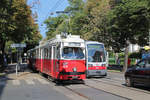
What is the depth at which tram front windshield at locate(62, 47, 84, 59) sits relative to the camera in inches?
563

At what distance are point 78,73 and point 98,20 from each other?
20.8 metres

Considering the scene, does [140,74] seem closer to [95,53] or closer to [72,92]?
[72,92]

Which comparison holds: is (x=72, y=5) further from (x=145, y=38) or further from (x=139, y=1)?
(x=139, y=1)

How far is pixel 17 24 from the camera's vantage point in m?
24.6

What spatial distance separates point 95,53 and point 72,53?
17.1ft

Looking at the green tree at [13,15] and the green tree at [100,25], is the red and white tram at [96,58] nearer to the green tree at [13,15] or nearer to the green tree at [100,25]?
the green tree at [13,15]

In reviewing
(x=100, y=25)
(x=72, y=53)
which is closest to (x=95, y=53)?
(x=72, y=53)

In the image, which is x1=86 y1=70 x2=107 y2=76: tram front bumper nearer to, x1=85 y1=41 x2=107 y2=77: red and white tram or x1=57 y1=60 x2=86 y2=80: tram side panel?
x1=85 y1=41 x2=107 y2=77: red and white tram

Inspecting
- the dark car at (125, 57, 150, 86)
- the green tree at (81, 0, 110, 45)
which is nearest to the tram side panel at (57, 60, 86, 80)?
the dark car at (125, 57, 150, 86)

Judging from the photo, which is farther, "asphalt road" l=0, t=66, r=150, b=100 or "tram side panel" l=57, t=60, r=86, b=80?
"tram side panel" l=57, t=60, r=86, b=80

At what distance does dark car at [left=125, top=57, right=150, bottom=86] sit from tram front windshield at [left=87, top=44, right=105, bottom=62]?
6307mm

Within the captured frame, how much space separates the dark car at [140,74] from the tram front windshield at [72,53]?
3.15m

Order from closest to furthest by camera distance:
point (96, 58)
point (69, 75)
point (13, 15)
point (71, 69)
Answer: point (69, 75), point (71, 69), point (96, 58), point (13, 15)

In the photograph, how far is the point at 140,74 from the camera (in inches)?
461
